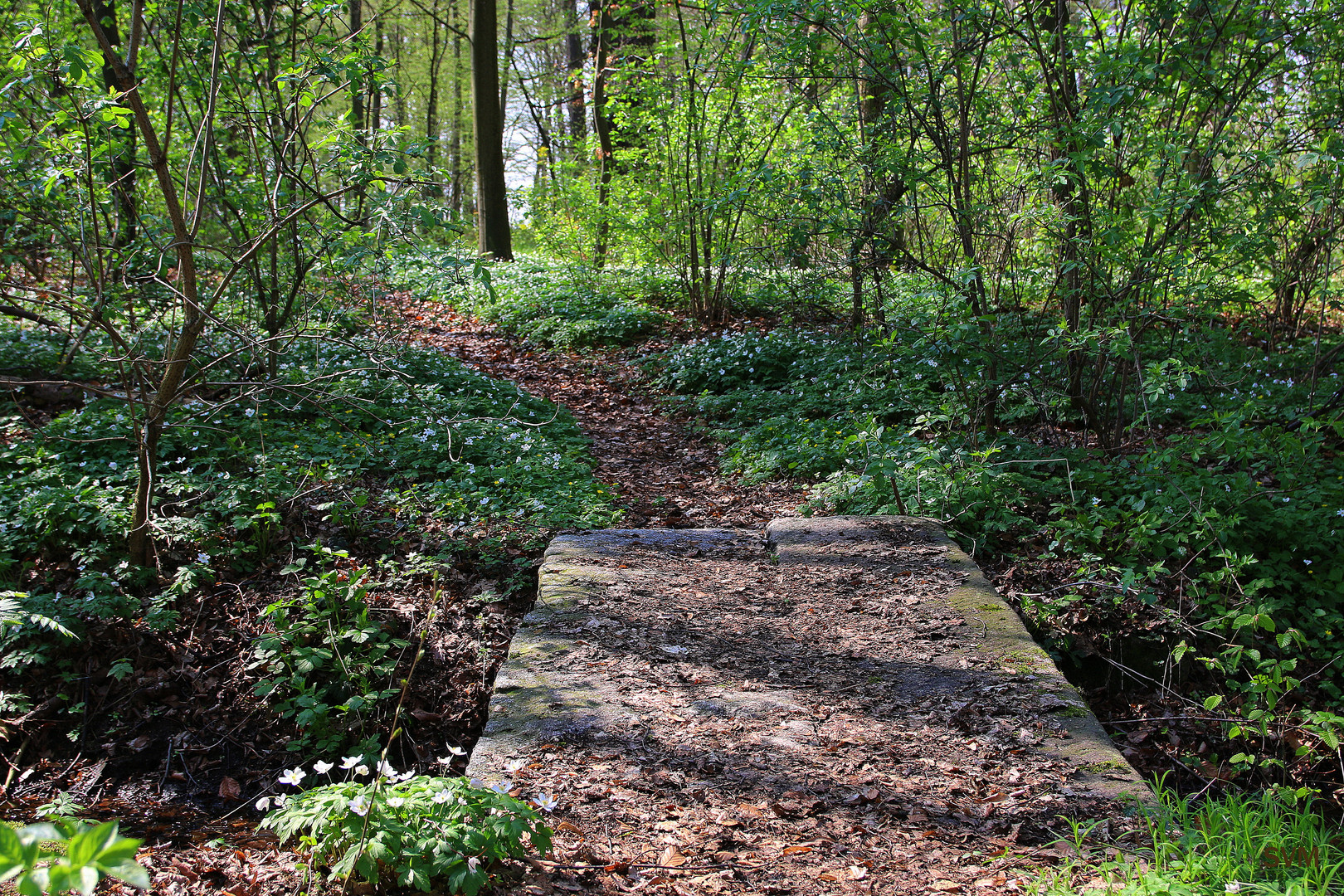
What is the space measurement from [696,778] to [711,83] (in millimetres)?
8427

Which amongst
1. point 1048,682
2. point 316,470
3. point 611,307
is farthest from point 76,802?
point 611,307

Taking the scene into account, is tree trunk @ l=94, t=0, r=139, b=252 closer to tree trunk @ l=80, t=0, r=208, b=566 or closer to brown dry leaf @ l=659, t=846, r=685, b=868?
tree trunk @ l=80, t=0, r=208, b=566

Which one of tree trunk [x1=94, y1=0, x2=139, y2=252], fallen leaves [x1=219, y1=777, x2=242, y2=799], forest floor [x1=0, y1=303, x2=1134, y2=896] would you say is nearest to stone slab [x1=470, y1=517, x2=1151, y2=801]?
forest floor [x1=0, y1=303, x2=1134, y2=896]

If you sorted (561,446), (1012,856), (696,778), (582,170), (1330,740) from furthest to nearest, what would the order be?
(582,170), (561,446), (1330,740), (696,778), (1012,856)

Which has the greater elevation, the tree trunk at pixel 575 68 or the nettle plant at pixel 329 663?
the tree trunk at pixel 575 68

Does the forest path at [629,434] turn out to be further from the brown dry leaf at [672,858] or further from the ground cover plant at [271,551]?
the brown dry leaf at [672,858]

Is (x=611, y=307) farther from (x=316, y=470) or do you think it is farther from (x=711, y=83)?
(x=316, y=470)

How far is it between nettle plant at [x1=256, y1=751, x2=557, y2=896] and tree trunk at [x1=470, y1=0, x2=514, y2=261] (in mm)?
11115

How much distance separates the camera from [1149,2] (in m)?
4.51

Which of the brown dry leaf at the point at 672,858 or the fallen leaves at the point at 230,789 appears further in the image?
the fallen leaves at the point at 230,789

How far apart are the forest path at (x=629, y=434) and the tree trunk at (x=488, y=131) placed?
3047mm

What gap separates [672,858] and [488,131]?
1301 centimetres

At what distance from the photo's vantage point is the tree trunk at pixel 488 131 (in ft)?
41.9

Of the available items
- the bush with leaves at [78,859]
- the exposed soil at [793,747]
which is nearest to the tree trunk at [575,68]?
the exposed soil at [793,747]
